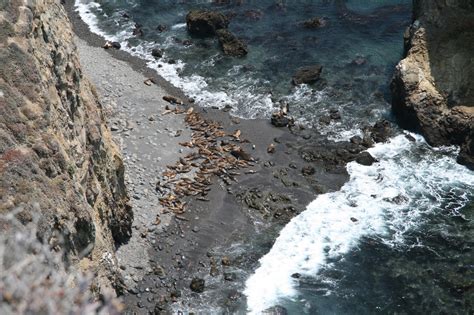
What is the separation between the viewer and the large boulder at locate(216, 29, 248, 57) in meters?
39.0

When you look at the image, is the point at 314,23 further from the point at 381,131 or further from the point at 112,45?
the point at 112,45

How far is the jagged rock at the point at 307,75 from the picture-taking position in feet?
118

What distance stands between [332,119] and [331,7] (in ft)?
48.2

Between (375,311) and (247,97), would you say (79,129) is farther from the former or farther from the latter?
(247,97)

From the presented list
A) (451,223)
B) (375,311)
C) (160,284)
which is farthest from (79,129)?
(451,223)

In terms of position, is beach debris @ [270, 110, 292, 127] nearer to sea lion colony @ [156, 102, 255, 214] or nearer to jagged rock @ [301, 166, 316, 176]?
sea lion colony @ [156, 102, 255, 214]

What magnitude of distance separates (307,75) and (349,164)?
8632 mm

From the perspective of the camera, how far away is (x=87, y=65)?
117ft

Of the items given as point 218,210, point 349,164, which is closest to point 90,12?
point 218,210

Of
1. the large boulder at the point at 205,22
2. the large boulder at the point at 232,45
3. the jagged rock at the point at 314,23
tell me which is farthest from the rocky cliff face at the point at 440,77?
the large boulder at the point at 205,22

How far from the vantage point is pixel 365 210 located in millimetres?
26594

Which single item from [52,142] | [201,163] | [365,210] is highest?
[52,142]

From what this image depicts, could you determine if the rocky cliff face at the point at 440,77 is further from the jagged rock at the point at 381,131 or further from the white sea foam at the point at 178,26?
the white sea foam at the point at 178,26

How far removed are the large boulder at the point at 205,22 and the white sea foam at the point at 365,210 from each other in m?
16.6
